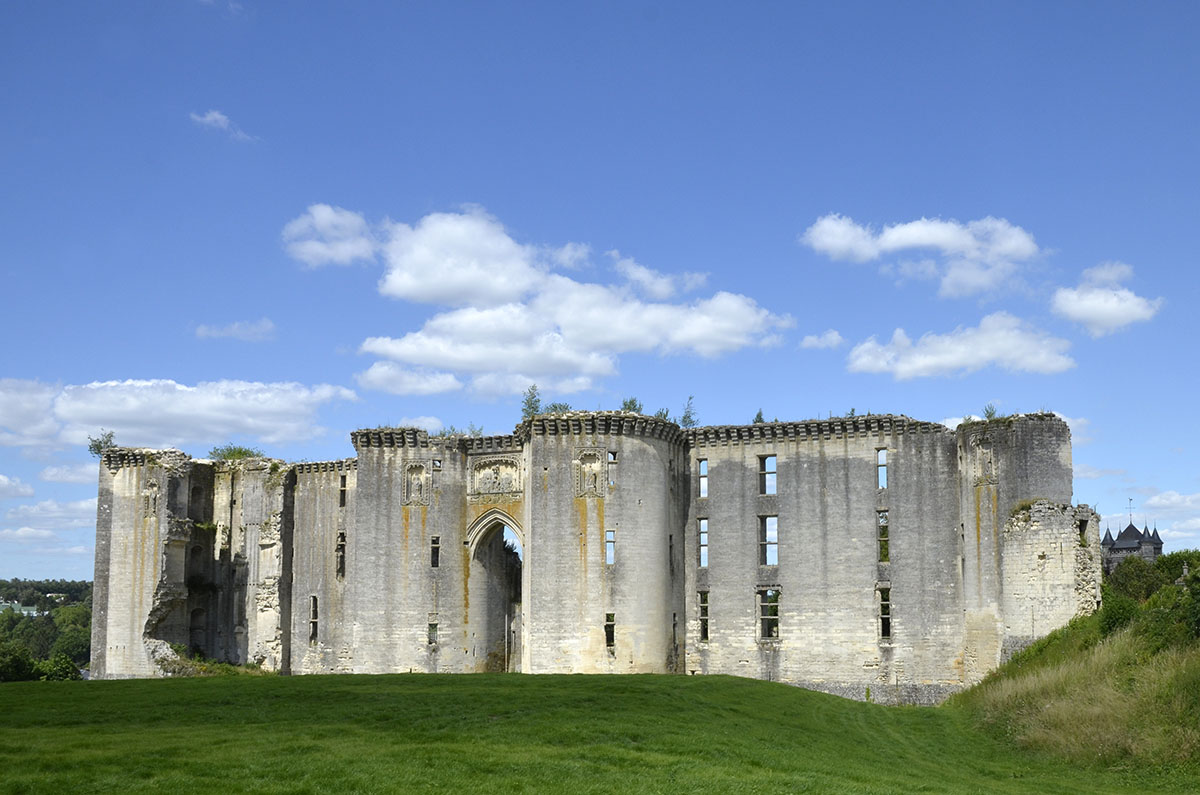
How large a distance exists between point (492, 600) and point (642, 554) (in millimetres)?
8232

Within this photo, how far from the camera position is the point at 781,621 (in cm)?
4372

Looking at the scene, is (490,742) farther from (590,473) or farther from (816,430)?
(816,430)

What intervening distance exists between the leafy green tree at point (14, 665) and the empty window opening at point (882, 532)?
37569 mm

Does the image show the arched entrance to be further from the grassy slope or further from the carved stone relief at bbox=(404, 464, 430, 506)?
the grassy slope

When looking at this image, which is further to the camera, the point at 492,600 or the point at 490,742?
the point at 492,600

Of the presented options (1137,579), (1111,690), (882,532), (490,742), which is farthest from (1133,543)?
(490,742)

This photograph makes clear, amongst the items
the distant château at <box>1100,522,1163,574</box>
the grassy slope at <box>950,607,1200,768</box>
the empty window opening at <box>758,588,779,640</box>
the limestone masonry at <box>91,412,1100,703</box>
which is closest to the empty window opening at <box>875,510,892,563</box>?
the limestone masonry at <box>91,412,1100,703</box>

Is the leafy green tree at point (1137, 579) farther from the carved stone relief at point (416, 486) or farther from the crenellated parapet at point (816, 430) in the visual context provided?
the carved stone relief at point (416, 486)

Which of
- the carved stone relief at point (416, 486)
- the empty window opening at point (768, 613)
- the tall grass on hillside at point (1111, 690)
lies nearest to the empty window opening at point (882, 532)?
the empty window opening at point (768, 613)

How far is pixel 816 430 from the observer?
44.5 m

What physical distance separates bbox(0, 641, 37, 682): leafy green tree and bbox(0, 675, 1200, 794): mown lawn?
79.8ft

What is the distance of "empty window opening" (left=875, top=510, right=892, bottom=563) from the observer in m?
43.0

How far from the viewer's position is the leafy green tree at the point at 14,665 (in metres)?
52.7

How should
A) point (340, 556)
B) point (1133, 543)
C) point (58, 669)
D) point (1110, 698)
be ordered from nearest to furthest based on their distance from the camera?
point (1110, 698)
point (340, 556)
point (58, 669)
point (1133, 543)
